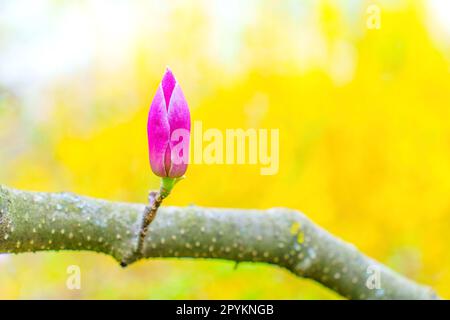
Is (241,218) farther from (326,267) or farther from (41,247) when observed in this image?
(41,247)

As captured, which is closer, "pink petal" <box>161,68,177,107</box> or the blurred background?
"pink petal" <box>161,68,177,107</box>

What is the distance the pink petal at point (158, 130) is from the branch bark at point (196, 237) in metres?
0.16

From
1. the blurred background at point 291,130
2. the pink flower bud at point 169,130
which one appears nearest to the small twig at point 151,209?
the pink flower bud at point 169,130

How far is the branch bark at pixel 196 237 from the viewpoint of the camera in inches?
24.7

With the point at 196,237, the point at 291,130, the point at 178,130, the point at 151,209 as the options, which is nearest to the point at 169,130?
the point at 178,130

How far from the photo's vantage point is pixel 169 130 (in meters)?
0.52

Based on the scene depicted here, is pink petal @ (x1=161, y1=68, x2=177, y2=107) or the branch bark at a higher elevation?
pink petal @ (x1=161, y1=68, x2=177, y2=107)

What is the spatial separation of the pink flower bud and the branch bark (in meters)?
0.16

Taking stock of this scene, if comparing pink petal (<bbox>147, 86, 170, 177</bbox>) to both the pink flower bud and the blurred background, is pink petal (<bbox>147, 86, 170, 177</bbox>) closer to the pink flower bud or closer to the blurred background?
the pink flower bud

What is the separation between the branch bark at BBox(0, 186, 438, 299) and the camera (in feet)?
2.06

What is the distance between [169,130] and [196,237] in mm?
265

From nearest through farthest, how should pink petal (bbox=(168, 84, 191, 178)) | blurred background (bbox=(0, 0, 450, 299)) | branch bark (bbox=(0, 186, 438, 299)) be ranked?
pink petal (bbox=(168, 84, 191, 178)), branch bark (bbox=(0, 186, 438, 299)), blurred background (bbox=(0, 0, 450, 299))

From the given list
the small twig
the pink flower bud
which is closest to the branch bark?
the small twig

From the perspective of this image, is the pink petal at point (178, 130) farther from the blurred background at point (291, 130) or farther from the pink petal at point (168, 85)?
the blurred background at point (291, 130)
